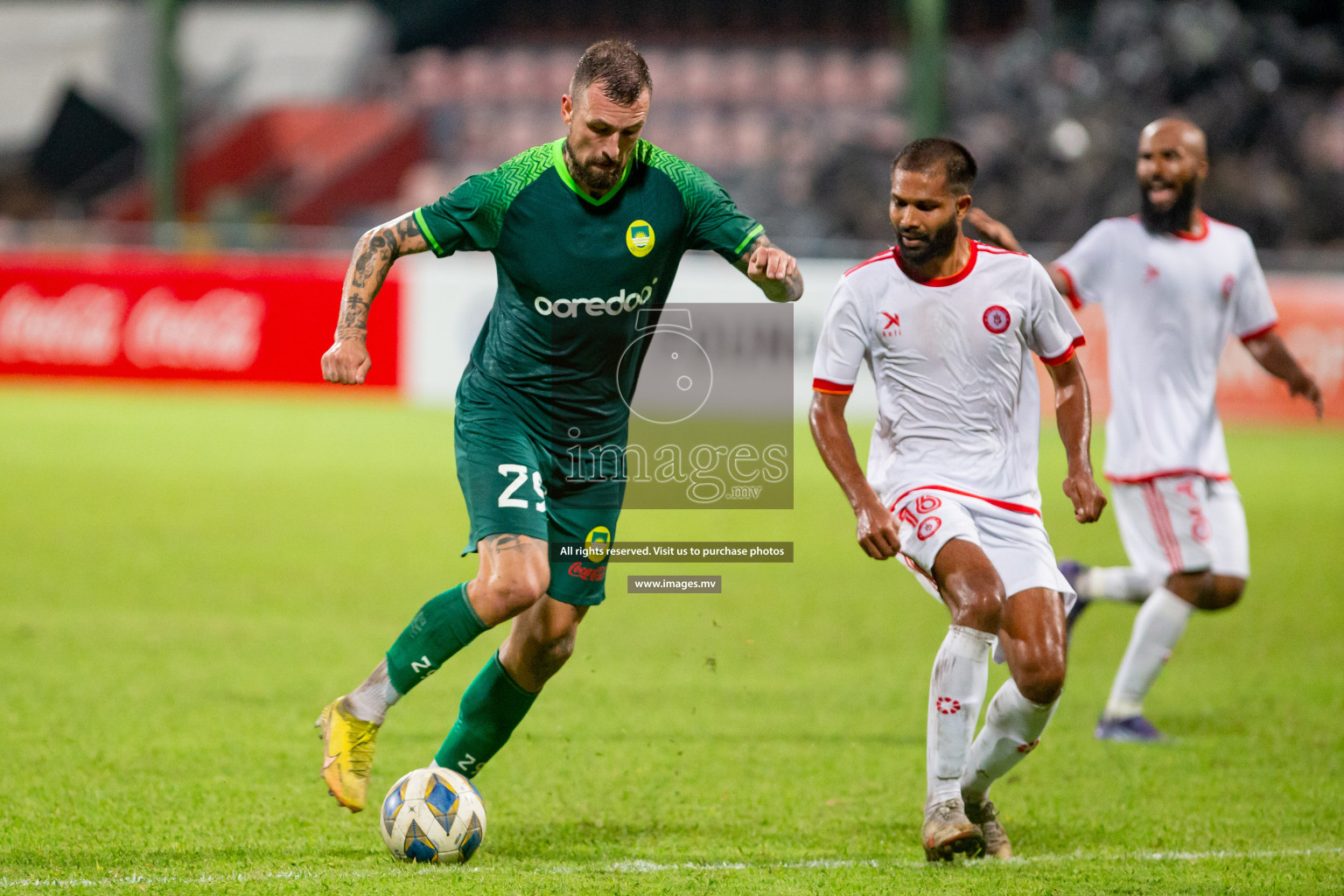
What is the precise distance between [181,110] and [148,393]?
14583 millimetres

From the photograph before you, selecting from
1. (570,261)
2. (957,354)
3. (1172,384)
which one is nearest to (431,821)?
(570,261)

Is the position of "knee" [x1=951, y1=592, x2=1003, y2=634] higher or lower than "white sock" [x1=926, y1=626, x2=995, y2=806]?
higher

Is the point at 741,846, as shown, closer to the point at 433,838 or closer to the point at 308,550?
the point at 433,838

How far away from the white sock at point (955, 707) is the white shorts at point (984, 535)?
0.20m

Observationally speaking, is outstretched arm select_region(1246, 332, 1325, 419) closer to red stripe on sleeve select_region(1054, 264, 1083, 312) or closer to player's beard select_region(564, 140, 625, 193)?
red stripe on sleeve select_region(1054, 264, 1083, 312)

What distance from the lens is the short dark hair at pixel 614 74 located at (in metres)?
4.22

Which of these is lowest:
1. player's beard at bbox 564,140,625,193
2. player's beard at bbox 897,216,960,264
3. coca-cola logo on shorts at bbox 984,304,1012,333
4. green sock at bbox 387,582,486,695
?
green sock at bbox 387,582,486,695

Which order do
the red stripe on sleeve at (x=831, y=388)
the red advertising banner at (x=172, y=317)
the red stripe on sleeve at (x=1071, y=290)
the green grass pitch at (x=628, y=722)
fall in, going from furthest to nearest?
the red advertising banner at (x=172, y=317) < the red stripe on sleeve at (x=1071, y=290) < the red stripe on sleeve at (x=831, y=388) < the green grass pitch at (x=628, y=722)

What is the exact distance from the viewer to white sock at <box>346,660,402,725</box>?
171 inches

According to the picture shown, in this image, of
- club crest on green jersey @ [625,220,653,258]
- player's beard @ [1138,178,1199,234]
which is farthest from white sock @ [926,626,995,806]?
player's beard @ [1138,178,1199,234]

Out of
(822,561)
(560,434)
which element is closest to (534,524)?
(560,434)

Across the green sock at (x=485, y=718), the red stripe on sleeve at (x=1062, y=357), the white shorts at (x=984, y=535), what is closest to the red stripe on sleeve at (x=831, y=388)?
the white shorts at (x=984, y=535)

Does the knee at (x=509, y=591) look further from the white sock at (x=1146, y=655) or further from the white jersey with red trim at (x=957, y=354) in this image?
the white sock at (x=1146, y=655)

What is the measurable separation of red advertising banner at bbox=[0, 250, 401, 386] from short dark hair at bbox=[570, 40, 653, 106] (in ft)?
47.5
